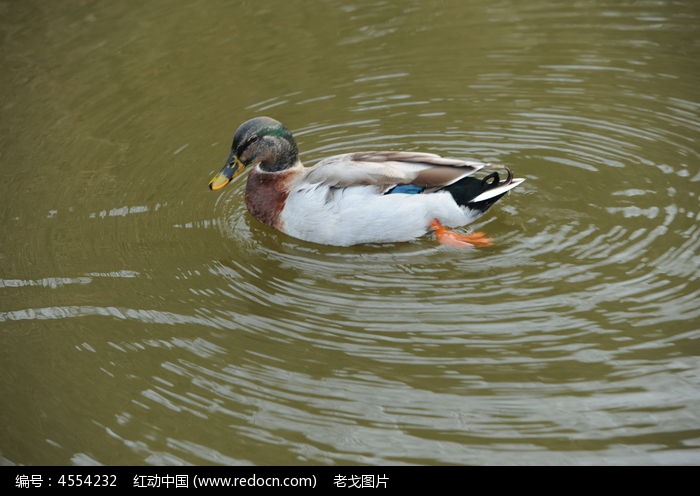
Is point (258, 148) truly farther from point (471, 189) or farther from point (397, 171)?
point (471, 189)

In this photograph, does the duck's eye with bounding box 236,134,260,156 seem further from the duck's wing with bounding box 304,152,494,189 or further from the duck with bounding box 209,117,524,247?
the duck's wing with bounding box 304,152,494,189

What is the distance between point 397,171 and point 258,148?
45.3 inches

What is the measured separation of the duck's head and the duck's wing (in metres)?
0.53

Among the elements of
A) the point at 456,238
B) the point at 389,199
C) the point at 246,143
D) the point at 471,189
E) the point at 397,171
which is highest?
the point at 246,143

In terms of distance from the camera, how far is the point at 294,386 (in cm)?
504

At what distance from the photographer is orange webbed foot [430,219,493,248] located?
633 cm

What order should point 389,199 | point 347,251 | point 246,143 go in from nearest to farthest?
point 389,199 → point 347,251 → point 246,143

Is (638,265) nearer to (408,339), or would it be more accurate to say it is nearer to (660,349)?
(660,349)

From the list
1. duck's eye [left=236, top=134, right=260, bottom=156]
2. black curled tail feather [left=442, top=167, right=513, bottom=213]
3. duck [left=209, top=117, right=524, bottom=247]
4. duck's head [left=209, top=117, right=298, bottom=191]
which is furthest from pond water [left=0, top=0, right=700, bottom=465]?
duck's eye [left=236, top=134, right=260, bottom=156]

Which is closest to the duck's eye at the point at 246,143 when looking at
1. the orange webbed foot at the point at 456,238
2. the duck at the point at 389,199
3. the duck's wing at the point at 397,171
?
the duck at the point at 389,199

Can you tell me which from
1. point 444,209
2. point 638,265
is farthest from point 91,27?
point 638,265

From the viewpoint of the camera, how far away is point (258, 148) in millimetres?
6816

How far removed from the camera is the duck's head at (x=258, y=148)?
6.77m

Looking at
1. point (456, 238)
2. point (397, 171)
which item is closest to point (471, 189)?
point (456, 238)
